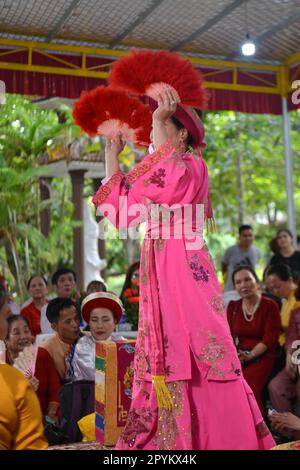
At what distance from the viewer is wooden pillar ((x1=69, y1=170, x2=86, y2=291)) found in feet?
31.6

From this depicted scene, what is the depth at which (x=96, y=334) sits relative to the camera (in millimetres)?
3914

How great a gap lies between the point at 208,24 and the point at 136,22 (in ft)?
2.17

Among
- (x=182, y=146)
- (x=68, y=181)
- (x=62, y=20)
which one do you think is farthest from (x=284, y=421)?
(x=68, y=181)

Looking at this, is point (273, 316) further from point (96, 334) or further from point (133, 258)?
point (133, 258)

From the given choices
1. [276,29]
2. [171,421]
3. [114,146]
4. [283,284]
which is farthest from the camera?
[276,29]

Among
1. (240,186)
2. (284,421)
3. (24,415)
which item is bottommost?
(284,421)

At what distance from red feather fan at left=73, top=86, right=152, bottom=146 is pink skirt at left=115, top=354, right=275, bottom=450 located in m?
0.96

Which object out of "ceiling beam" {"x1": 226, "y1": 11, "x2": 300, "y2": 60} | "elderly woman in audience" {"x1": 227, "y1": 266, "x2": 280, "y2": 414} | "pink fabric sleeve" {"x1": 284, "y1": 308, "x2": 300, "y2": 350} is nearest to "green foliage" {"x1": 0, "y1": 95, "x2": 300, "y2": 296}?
"elderly woman in audience" {"x1": 227, "y1": 266, "x2": 280, "y2": 414}

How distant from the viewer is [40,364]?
3906 mm

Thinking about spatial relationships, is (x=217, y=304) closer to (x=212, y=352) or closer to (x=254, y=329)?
(x=212, y=352)

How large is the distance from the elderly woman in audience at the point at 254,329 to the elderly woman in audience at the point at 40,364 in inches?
50.0

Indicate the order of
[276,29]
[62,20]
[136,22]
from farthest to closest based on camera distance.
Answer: [276,29]
[136,22]
[62,20]
